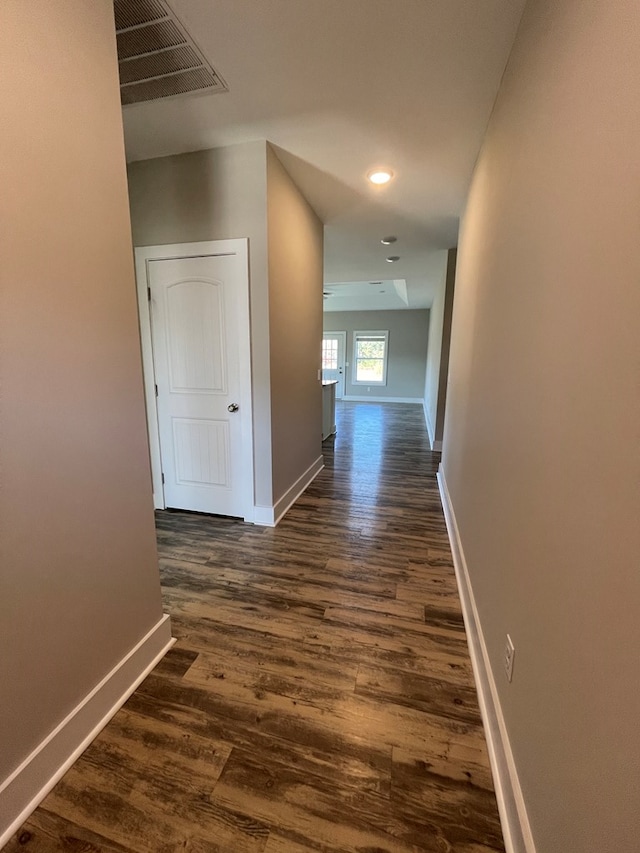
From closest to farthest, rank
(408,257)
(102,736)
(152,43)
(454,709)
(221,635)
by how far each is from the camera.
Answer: (102,736) < (454,709) < (152,43) < (221,635) < (408,257)

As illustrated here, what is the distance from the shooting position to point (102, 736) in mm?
1286

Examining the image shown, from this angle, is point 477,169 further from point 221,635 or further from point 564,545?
point 221,635

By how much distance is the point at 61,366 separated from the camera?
1111 mm

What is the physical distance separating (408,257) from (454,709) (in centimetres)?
495

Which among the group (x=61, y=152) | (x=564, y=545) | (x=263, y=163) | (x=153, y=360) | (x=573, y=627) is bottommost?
(x=573, y=627)

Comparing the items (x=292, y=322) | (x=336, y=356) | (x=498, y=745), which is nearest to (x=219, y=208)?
(x=292, y=322)

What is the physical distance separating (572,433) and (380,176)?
8.78 feet

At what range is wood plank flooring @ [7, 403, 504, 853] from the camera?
1.04m

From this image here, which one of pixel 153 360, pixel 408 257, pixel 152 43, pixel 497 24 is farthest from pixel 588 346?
pixel 408 257

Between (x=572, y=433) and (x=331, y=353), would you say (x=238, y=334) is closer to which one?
(x=572, y=433)

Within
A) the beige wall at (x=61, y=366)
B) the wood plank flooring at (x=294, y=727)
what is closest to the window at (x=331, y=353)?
the wood plank flooring at (x=294, y=727)

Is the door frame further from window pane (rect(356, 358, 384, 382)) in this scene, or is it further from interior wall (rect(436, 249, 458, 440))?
window pane (rect(356, 358, 384, 382))

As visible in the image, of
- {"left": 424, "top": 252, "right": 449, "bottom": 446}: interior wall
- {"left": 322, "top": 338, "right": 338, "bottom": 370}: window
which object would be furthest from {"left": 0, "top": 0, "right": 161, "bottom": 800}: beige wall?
{"left": 322, "top": 338, "right": 338, "bottom": 370}: window

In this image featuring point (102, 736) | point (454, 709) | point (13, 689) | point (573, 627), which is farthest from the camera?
point (454, 709)
